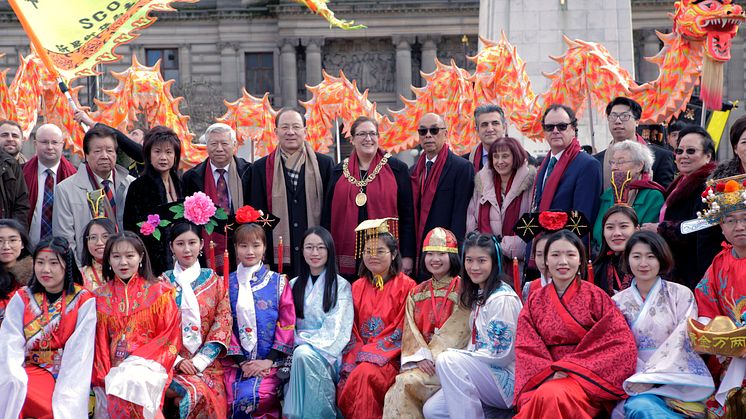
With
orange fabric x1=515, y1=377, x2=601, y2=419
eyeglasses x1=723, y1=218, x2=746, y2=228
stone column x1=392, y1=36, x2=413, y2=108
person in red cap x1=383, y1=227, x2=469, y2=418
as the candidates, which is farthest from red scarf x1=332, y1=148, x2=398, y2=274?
stone column x1=392, y1=36, x2=413, y2=108

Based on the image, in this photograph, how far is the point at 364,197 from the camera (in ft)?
28.2

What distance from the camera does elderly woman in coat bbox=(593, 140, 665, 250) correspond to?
774 cm

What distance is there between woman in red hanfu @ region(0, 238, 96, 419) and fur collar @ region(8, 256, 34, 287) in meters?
0.46

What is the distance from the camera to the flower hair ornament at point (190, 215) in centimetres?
774

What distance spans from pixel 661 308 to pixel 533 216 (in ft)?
4.14

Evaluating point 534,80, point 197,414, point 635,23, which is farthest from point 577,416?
point 635,23

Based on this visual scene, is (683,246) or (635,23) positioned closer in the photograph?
(683,246)

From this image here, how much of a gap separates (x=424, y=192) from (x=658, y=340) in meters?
2.77

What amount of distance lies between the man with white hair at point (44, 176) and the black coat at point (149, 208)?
2.72 ft

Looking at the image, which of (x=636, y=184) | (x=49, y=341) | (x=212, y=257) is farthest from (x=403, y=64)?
(x=49, y=341)

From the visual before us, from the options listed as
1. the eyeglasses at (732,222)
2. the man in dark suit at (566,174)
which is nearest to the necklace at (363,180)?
the man in dark suit at (566,174)

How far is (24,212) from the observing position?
28.1 feet

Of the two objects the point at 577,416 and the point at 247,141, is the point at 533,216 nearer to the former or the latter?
the point at 577,416

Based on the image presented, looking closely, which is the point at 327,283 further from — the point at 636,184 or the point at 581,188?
the point at 636,184
